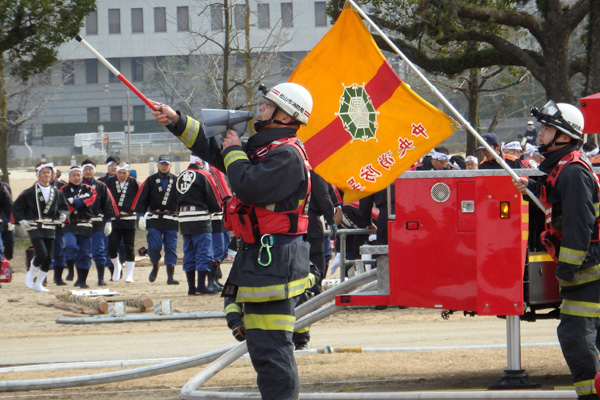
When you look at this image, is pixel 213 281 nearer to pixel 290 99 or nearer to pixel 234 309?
pixel 234 309

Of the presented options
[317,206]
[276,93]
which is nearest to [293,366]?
[276,93]

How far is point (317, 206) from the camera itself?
11.7 metres

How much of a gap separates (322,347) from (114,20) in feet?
229

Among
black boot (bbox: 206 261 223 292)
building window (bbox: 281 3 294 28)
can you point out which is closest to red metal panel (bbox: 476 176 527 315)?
black boot (bbox: 206 261 223 292)

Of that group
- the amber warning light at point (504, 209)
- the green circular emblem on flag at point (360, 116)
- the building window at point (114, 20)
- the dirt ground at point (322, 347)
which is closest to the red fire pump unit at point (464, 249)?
the amber warning light at point (504, 209)

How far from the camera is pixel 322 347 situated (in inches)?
420

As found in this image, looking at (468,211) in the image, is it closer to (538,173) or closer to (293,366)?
(538,173)

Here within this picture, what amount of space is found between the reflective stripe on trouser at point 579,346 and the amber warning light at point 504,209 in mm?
756

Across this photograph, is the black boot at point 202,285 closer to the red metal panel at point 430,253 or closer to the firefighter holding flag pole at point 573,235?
the red metal panel at point 430,253

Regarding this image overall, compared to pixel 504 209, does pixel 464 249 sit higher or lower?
lower

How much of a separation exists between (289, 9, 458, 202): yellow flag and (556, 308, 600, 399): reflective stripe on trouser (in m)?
1.71

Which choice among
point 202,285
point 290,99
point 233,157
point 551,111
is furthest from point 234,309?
point 202,285

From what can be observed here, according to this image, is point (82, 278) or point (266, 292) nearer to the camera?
point (266, 292)

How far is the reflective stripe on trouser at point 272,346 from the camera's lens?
5.77 m
